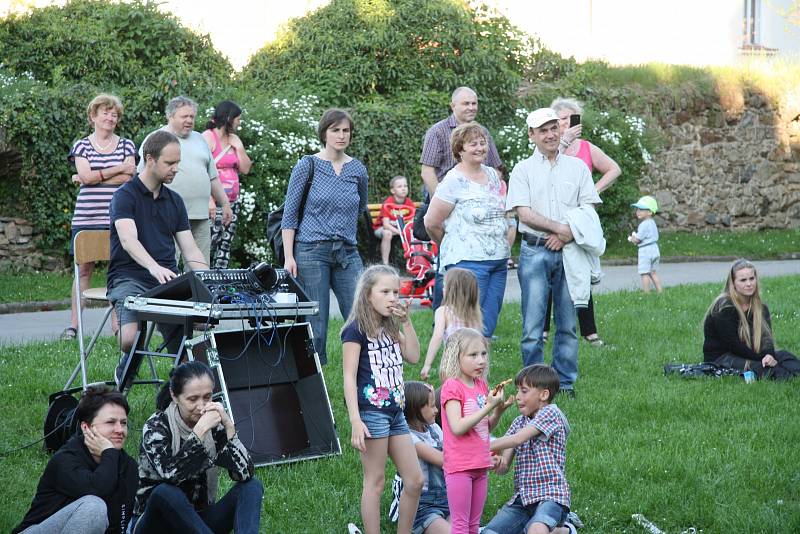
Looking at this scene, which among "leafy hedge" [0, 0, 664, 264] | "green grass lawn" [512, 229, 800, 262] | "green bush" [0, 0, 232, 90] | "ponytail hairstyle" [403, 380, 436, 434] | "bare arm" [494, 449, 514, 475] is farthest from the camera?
"green grass lawn" [512, 229, 800, 262]

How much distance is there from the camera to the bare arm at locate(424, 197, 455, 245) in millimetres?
7809

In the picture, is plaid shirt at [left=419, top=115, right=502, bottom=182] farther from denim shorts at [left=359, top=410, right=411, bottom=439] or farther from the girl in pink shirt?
denim shorts at [left=359, top=410, right=411, bottom=439]

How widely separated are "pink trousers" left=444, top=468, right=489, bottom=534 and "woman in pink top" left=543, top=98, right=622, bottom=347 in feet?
11.0

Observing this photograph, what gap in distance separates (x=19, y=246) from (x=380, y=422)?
1071 cm

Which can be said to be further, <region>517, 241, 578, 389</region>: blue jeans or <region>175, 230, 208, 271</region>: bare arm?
<region>517, 241, 578, 389</region>: blue jeans

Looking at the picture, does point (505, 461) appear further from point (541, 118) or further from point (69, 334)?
point (69, 334)

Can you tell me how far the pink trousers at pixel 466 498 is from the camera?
16.7 feet

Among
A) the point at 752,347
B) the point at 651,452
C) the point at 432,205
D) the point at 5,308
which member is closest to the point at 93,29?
the point at 5,308

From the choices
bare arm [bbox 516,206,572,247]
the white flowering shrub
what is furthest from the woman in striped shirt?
the white flowering shrub

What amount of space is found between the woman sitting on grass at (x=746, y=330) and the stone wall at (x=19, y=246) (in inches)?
371

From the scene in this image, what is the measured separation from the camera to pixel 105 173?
9016 mm

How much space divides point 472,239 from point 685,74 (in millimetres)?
17296

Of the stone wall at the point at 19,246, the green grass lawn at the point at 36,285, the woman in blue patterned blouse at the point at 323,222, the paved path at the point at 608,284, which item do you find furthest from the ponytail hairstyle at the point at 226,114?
the stone wall at the point at 19,246

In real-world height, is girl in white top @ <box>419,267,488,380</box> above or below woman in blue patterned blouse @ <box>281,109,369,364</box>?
below
